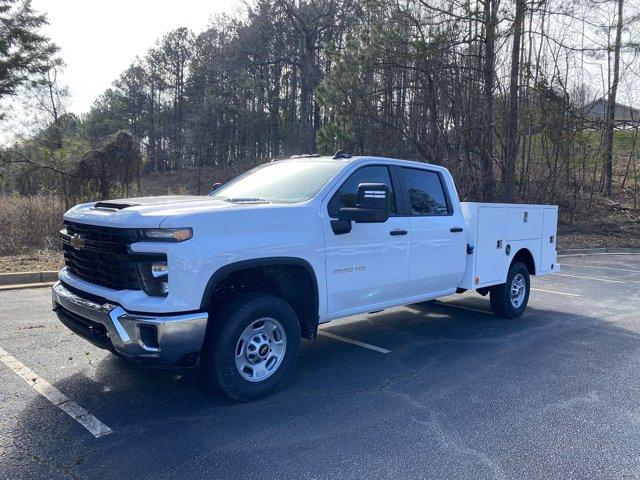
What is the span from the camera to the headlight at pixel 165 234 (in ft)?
12.1

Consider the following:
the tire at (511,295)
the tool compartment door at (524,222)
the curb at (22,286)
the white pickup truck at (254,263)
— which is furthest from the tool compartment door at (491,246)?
the curb at (22,286)

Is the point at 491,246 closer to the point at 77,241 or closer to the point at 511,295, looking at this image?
the point at 511,295

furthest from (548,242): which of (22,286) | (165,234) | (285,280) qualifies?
(22,286)

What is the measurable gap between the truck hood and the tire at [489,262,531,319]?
4.28 metres

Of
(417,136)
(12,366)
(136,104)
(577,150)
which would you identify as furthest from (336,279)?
(136,104)

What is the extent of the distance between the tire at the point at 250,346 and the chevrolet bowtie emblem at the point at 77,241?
1230 mm

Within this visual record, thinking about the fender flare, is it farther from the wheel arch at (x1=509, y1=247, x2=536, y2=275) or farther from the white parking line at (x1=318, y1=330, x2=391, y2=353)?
the wheel arch at (x1=509, y1=247, x2=536, y2=275)

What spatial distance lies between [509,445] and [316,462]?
1389 mm

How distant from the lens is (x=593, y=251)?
16.6 meters

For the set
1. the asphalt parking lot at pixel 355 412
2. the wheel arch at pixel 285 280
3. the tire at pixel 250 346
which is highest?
the wheel arch at pixel 285 280

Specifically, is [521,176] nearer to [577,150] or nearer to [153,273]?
Result: [577,150]

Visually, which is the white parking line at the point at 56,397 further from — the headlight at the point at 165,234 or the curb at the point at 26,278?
the curb at the point at 26,278

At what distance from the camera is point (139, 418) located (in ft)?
13.0

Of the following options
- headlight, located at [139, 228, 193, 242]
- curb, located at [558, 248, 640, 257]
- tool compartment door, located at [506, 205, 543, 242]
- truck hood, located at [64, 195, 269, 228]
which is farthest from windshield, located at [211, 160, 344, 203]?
curb, located at [558, 248, 640, 257]
